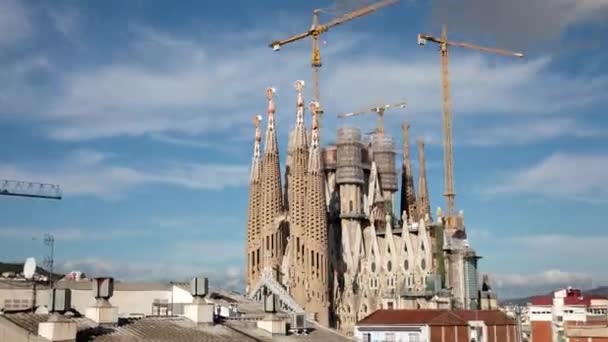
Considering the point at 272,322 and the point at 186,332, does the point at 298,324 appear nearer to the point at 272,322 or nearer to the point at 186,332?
the point at 272,322

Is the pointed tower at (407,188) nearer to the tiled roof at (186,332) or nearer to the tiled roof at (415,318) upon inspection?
the tiled roof at (415,318)

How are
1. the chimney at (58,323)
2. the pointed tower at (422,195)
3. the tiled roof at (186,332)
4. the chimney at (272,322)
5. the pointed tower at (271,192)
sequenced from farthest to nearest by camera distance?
the pointed tower at (422,195) → the pointed tower at (271,192) → the chimney at (272,322) → the tiled roof at (186,332) → the chimney at (58,323)

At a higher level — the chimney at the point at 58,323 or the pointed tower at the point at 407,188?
the pointed tower at the point at 407,188

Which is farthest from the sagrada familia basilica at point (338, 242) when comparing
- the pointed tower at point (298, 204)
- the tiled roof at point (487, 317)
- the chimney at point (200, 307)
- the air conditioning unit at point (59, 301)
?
the air conditioning unit at point (59, 301)

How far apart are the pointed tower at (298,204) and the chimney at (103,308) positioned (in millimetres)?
72517

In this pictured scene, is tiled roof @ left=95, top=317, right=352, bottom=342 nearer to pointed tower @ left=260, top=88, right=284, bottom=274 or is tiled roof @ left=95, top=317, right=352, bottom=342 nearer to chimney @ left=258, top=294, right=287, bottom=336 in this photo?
chimney @ left=258, top=294, right=287, bottom=336

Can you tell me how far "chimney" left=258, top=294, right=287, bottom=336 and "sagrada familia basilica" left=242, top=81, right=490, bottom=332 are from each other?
61053 mm

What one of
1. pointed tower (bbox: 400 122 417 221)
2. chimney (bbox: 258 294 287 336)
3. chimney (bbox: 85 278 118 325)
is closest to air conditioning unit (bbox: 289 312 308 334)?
chimney (bbox: 258 294 287 336)

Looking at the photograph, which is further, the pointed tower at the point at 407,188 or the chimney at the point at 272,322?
the pointed tower at the point at 407,188

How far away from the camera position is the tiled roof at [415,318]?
6356 centimetres

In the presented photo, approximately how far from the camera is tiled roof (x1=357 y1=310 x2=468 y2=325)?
209 feet

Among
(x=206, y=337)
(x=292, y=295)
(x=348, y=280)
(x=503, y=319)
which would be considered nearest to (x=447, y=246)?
(x=348, y=280)

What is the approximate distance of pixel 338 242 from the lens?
11731 cm

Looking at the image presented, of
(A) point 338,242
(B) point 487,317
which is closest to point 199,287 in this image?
(B) point 487,317
